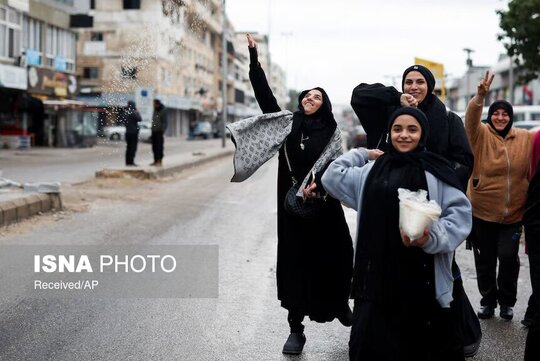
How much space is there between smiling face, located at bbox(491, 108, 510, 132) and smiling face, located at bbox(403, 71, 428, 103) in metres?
1.66

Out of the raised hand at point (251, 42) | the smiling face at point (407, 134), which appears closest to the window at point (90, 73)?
the raised hand at point (251, 42)

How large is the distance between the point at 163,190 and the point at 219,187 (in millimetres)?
1674

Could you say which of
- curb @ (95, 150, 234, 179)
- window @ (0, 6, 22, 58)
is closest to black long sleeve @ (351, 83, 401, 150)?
curb @ (95, 150, 234, 179)

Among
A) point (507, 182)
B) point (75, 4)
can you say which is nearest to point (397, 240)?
point (507, 182)

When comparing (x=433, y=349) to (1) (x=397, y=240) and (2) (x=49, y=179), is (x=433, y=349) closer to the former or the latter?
(1) (x=397, y=240)

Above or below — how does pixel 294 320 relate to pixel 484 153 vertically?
below

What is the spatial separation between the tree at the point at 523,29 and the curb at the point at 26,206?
1573cm

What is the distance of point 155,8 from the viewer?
2244cm

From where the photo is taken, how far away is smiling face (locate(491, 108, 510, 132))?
6184 mm

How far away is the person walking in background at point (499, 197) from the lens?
6.17m

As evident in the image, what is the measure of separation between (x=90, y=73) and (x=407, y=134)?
5103cm

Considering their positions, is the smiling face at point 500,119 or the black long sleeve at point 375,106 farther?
the smiling face at point 500,119

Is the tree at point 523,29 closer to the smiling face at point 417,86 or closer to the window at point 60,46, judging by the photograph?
the smiling face at point 417,86

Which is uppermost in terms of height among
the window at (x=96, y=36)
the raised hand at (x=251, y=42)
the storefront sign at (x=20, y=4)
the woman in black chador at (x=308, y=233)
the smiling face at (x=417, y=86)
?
the storefront sign at (x=20, y=4)
